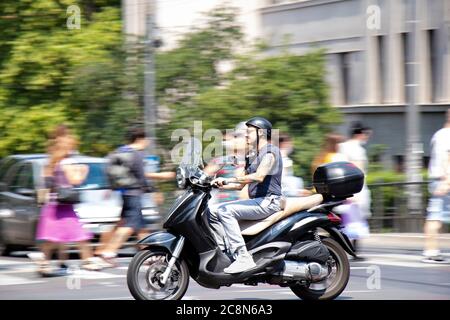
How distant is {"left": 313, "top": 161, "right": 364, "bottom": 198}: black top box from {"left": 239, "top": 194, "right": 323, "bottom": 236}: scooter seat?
20cm

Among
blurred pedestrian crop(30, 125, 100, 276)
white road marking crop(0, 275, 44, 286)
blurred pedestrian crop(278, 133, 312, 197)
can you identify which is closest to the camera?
white road marking crop(0, 275, 44, 286)

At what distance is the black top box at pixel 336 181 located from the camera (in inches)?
419

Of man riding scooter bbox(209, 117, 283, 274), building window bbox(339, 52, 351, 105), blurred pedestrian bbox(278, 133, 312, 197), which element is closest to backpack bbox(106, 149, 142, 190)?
blurred pedestrian bbox(278, 133, 312, 197)

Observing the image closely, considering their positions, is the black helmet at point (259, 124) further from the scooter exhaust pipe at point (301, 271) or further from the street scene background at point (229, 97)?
the street scene background at point (229, 97)

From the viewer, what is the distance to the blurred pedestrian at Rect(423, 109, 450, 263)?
14.3m

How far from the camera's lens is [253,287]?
12.0m

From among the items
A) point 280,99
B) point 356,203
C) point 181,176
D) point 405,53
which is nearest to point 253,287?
point 181,176

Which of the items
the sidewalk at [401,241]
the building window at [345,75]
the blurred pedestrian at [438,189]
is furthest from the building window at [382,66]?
the blurred pedestrian at [438,189]

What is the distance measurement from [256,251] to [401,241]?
8069 mm

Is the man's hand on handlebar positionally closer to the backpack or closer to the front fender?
the front fender

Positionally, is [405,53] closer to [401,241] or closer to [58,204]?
[401,241]

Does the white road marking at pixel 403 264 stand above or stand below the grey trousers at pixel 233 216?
below
